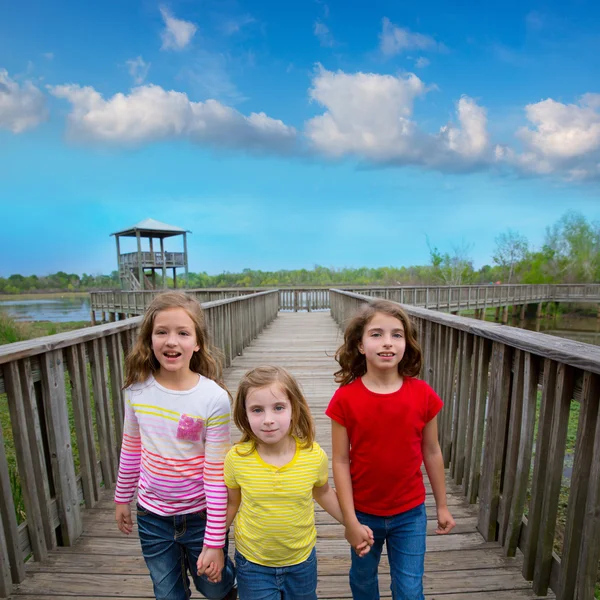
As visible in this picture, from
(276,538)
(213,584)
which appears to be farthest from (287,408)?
(213,584)

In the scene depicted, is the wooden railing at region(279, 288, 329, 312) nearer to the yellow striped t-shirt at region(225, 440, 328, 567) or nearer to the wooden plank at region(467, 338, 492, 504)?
the wooden plank at region(467, 338, 492, 504)

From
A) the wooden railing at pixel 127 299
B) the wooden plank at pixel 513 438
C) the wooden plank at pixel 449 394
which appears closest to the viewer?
the wooden plank at pixel 513 438

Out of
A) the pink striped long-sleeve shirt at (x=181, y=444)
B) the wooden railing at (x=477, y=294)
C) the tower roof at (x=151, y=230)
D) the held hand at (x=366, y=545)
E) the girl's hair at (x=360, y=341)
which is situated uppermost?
the tower roof at (x=151, y=230)

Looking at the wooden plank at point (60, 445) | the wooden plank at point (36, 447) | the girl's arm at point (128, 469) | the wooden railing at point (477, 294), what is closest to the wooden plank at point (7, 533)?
the wooden plank at point (36, 447)

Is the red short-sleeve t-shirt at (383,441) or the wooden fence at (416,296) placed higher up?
the red short-sleeve t-shirt at (383,441)

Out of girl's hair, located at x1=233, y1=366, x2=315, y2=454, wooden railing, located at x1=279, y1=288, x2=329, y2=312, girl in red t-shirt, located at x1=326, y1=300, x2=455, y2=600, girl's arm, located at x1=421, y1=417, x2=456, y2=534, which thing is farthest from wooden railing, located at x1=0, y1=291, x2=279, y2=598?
wooden railing, located at x1=279, y1=288, x2=329, y2=312

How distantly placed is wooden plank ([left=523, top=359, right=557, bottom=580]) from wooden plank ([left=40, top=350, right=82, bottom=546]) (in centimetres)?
245

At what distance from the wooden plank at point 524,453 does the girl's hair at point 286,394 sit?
1213mm

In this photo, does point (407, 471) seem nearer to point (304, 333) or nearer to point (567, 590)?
point (567, 590)

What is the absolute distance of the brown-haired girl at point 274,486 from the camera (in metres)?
1.42

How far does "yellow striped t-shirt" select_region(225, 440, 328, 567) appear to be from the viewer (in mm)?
1421

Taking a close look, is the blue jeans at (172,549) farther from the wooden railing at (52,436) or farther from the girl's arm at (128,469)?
the wooden railing at (52,436)

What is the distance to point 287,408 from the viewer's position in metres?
1.45

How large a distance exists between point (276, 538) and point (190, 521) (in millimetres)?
373
